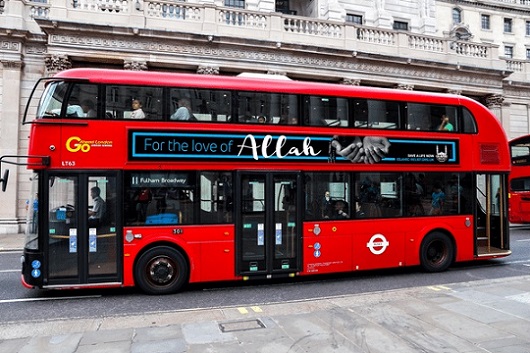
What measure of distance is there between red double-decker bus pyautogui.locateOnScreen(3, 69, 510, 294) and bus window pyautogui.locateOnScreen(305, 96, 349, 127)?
0.08 ft

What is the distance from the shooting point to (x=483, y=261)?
36.6 ft

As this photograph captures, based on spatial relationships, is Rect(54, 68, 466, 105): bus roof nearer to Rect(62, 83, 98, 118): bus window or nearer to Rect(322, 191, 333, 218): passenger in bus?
Rect(62, 83, 98, 118): bus window

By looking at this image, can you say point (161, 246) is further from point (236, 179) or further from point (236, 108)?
point (236, 108)

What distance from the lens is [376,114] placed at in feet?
29.0

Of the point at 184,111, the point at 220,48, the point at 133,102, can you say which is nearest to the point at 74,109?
the point at 133,102

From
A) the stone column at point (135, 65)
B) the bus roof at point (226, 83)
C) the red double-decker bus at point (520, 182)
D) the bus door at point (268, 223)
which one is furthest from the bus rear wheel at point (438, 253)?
the stone column at point (135, 65)

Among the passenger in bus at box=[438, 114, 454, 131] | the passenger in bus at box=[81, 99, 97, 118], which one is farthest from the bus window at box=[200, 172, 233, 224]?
the passenger in bus at box=[438, 114, 454, 131]

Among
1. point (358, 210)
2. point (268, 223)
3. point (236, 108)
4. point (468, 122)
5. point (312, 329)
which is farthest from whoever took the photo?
point (468, 122)

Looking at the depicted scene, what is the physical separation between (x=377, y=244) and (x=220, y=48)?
539 inches

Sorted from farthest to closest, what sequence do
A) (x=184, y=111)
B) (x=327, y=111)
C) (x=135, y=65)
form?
1. (x=135, y=65)
2. (x=327, y=111)
3. (x=184, y=111)

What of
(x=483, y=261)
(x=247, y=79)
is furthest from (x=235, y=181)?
(x=483, y=261)

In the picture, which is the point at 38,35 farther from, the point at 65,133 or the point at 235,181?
the point at 235,181

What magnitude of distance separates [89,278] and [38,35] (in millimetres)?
15794

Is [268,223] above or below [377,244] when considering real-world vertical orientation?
above
